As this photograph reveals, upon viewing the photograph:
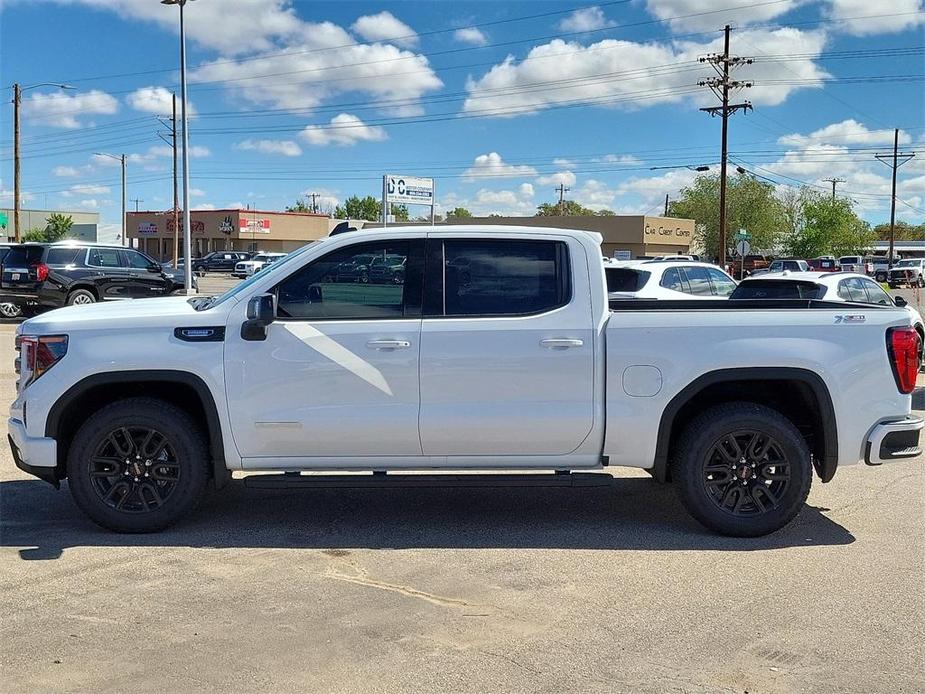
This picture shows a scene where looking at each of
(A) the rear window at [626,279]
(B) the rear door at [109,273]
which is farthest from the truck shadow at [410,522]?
(B) the rear door at [109,273]

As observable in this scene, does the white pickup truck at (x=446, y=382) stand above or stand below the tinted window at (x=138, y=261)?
below

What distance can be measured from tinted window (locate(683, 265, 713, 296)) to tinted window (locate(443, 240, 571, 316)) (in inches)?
404

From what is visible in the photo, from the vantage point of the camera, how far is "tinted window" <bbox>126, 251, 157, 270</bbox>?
69.0 feet

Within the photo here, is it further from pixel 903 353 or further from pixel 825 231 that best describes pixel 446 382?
pixel 825 231

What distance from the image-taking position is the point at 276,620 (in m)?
4.43

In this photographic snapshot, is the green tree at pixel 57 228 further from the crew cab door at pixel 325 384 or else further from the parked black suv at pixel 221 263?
the crew cab door at pixel 325 384

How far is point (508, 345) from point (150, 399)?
7.26 ft

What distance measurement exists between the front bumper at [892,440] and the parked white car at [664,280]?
27.0 ft

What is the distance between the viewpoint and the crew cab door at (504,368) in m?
5.49

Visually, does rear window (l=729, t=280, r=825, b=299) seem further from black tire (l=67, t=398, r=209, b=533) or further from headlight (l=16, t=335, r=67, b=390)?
headlight (l=16, t=335, r=67, b=390)

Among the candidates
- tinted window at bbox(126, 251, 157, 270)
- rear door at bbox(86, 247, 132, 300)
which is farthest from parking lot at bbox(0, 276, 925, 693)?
tinted window at bbox(126, 251, 157, 270)

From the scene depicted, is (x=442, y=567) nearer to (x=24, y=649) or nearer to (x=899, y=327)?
(x=24, y=649)

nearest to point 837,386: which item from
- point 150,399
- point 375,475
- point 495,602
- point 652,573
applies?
point 652,573

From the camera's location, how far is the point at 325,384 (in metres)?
5.47
